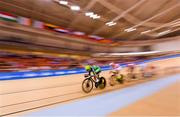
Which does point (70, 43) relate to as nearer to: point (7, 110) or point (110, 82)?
point (110, 82)

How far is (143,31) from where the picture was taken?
17766 millimetres

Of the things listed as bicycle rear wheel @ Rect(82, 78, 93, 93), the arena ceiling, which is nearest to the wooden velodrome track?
bicycle rear wheel @ Rect(82, 78, 93, 93)

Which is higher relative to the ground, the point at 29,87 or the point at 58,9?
the point at 58,9

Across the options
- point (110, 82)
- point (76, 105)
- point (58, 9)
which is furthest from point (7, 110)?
point (58, 9)

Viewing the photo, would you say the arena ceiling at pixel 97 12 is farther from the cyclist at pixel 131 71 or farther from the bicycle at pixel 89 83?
the bicycle at pixel 89 83

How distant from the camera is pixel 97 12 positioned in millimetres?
11805

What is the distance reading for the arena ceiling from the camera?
10.3 m

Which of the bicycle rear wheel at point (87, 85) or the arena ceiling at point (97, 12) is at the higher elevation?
the arena ceiling at point (97, 12)

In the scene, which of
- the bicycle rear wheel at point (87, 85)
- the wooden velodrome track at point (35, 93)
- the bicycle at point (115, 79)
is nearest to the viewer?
the wooden velodrome track at point (35, 93)

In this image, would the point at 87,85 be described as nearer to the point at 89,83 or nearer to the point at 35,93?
the point at 89,83

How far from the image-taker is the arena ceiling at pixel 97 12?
10.3m

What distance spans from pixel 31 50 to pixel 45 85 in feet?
21.4

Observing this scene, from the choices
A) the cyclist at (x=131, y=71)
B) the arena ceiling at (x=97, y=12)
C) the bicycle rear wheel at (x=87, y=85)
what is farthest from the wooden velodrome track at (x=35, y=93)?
the arena ceiling at (x=97, y=12)

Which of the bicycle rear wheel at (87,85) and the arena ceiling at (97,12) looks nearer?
the bicycle rear wheel at (87,85)
